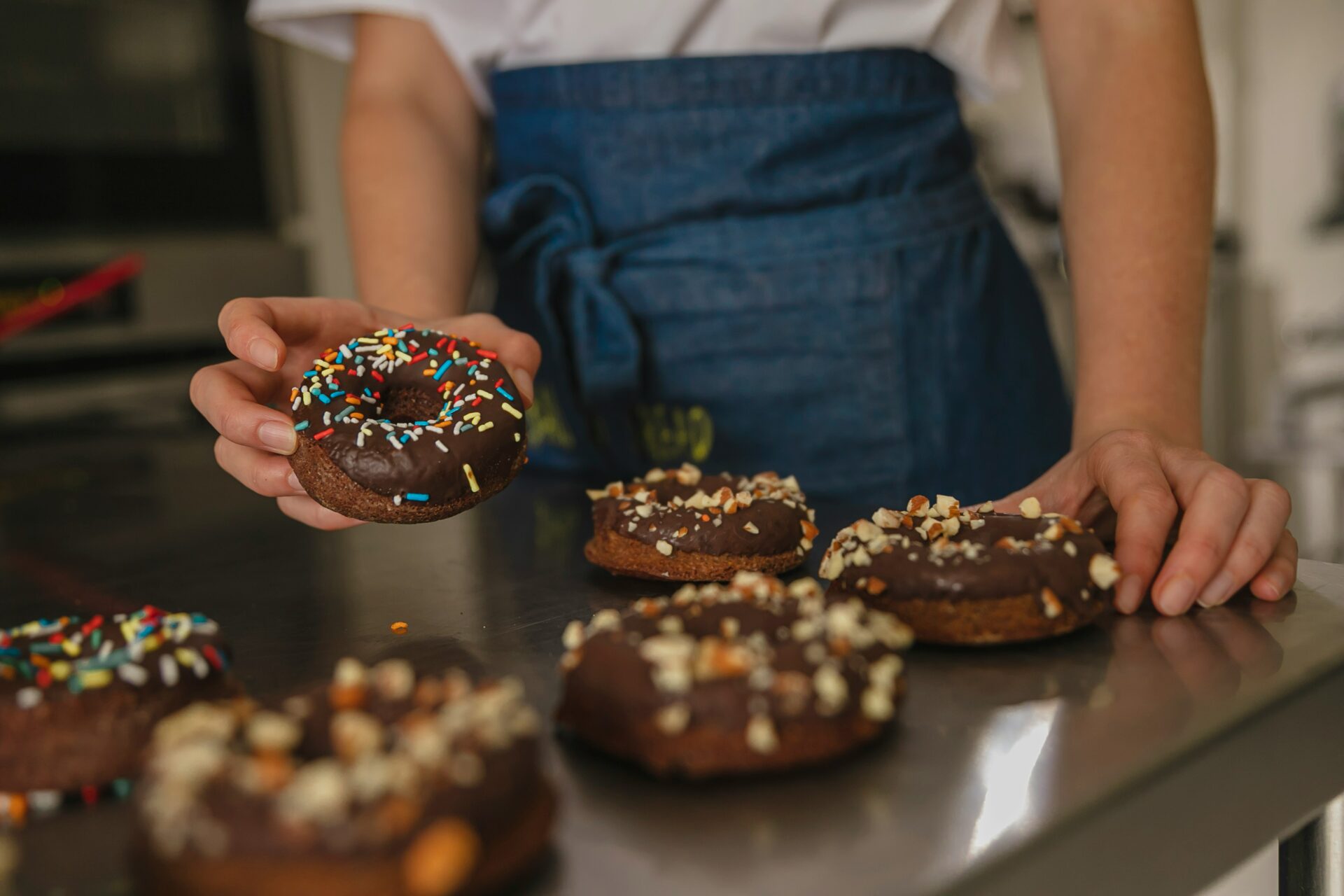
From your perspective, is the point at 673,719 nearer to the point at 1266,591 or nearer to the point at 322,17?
the point at 1266,591

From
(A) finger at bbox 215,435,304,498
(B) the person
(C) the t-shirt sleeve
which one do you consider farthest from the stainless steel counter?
(C) the t-shirt sleeve

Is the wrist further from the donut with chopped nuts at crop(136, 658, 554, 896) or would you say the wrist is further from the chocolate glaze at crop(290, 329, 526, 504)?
the donut with chopped nuts at crop(136, 658, 554, 896)

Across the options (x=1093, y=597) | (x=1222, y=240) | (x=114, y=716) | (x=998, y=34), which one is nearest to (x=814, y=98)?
(x=998, y=34)

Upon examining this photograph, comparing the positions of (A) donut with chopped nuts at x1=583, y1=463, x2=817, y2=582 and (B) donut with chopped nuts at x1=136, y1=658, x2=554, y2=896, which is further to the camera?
(A) donut with chopped nuts at x1=583, y1=463, x2=817, y2=582

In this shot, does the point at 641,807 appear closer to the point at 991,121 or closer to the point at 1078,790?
the point at 1078,790

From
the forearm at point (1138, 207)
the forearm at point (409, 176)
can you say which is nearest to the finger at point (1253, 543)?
the forearm at point (1138, 207)

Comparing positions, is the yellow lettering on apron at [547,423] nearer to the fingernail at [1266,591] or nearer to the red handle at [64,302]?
the fingernail at [1266,591]

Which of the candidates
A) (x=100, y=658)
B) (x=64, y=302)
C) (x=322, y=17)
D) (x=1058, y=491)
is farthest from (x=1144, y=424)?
(x=64, y=302)

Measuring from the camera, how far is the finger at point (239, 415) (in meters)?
1.06

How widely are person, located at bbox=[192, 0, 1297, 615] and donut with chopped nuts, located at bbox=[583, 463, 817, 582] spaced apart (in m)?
0.27

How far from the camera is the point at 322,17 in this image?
183 centimetres

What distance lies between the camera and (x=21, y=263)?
10.4 ft

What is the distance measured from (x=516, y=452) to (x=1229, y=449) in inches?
123

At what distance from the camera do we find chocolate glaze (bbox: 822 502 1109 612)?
34.4 inches
